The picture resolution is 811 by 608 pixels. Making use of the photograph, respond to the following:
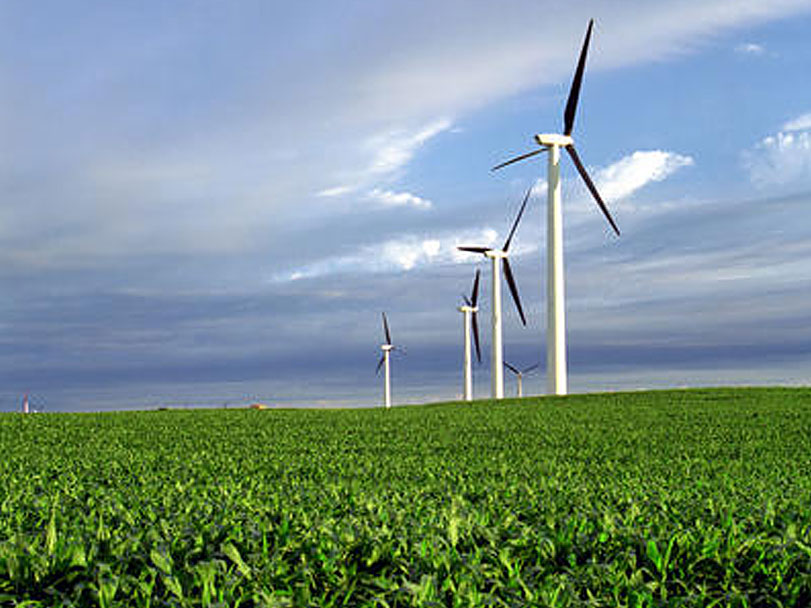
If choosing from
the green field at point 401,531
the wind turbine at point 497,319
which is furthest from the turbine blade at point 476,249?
the green field at point 401,531

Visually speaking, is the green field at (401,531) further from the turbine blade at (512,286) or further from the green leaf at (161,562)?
the turbine blade at (512,286)

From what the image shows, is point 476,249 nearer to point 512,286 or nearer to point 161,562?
point 512,286

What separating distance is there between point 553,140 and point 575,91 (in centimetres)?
352

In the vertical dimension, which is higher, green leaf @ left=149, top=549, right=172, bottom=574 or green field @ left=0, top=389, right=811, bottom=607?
green leaf @ left=149, top=549, right=172, bottom=574

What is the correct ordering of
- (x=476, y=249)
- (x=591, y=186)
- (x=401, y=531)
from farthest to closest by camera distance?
1. (x=476, y=249)
2. (x=591, y=186)
3. (x=401, y=531)

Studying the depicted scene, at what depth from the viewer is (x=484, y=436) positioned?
22125 mm

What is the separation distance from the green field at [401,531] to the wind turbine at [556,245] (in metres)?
35.5

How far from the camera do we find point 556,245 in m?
51.9

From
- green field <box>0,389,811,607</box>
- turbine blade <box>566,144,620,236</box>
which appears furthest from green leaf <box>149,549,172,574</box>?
turbine blade <box>566,144,620,236</box>

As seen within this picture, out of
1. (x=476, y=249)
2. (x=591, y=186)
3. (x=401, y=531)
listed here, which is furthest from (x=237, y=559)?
(x=476, y=249)

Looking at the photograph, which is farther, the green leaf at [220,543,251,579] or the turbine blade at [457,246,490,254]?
the turbine blade at [457,246,490,254]

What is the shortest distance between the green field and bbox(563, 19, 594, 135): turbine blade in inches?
1553

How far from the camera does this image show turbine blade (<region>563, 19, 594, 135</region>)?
166 feet

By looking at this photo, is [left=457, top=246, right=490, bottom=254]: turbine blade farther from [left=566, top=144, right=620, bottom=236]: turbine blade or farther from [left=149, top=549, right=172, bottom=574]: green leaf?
[left=149, top=549, right=172, bottom=574]: green leaf
